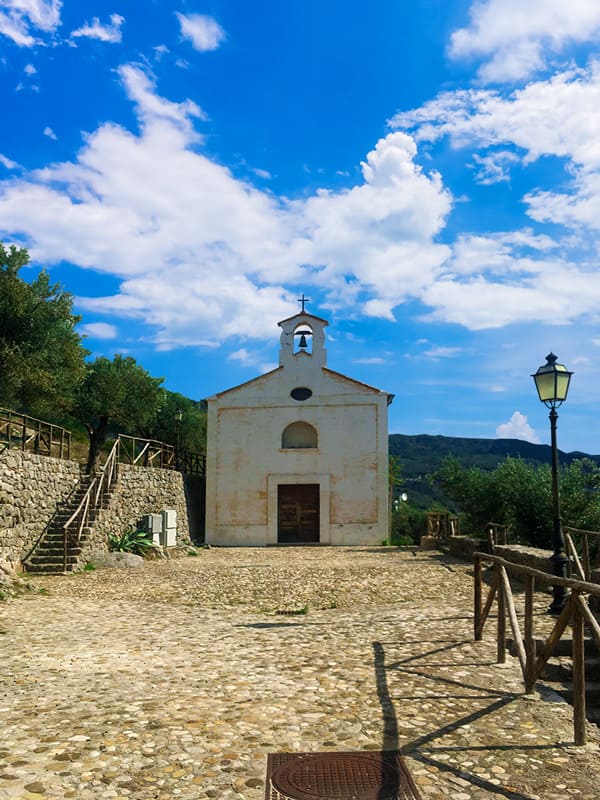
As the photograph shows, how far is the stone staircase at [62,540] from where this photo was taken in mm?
14586

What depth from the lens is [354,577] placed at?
1372cm

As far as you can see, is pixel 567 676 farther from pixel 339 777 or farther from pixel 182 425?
pixel 182 425

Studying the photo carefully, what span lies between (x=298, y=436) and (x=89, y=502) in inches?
515

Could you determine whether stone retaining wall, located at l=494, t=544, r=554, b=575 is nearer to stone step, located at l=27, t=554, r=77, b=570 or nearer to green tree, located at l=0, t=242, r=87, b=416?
stone step, located at l=27, t=554, r=77, b=570

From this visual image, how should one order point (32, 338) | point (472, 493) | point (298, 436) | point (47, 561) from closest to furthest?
point (47, 561) < point (32, 338) < point (472, 493) < point (298, 436)

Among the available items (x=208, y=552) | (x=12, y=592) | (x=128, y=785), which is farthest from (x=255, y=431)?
(x=128, y=785)

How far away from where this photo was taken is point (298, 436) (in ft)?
96.1

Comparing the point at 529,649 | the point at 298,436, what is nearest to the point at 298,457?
the point at 298,436

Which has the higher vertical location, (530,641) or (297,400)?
(297,400)

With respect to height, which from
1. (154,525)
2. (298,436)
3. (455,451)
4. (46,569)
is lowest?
(46,569)

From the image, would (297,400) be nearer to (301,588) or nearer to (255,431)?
(255,431)

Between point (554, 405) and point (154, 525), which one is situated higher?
point (554, 405)

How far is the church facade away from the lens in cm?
2709

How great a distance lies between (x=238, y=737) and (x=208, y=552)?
19.8m
